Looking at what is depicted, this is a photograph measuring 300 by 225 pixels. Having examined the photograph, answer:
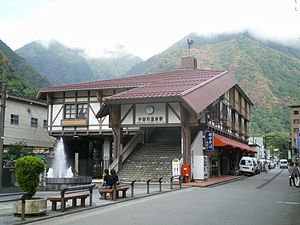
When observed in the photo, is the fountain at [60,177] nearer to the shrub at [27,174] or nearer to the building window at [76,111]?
the building window at [76,111]

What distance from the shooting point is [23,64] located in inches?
2331

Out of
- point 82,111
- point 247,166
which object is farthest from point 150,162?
point 247,166

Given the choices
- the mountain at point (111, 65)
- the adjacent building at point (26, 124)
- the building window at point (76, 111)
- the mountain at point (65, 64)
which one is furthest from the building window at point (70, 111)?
the mountain at point (111, 65)

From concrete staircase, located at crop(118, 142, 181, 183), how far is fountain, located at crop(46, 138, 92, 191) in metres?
4.03

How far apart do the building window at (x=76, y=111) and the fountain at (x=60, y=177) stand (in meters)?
2.44

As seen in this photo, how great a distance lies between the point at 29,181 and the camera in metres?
11.2

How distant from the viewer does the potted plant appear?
11.2m

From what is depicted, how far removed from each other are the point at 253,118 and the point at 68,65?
5525 centimetres

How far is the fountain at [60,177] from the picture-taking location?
21328 mm

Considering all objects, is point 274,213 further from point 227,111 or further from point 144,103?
point 227,111

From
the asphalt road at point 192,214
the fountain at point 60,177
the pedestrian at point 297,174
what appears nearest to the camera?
the asphalt road at point 192,214

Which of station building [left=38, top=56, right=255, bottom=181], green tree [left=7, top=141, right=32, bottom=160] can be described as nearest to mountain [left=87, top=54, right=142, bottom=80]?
station building [left=38, top=56, right=255, bottom=181]

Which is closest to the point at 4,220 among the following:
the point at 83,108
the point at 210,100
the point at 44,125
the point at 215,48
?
the point at 210,100

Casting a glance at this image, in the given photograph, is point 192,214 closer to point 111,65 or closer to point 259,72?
point 259,72
